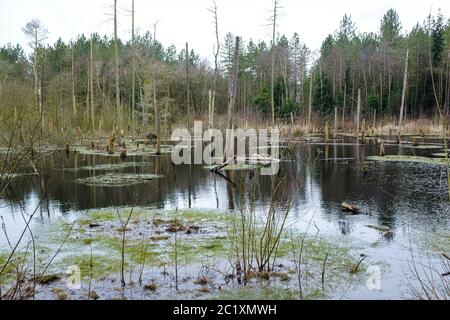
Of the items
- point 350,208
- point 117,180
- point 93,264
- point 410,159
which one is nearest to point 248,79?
point 410,159

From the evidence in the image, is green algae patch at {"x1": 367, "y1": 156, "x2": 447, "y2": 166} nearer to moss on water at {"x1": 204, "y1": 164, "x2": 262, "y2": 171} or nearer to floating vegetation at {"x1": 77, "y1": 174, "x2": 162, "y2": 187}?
moss on water at {"x1": 204, "y1": 164, "x2": 262, "y2": 171}

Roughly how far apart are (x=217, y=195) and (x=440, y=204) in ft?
18.6

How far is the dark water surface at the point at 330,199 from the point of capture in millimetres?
6770

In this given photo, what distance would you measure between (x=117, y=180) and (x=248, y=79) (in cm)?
4803

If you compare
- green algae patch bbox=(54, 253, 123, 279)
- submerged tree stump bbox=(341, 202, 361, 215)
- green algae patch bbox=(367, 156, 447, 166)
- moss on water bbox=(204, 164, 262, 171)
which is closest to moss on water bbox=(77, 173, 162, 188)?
moss on water bbox=(204, 164, 262, 171)

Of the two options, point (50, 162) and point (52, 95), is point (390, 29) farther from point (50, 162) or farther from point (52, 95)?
point (50, 162)

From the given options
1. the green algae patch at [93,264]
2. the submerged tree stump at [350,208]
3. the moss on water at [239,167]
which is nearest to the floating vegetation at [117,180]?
the moss on water at [239,167]

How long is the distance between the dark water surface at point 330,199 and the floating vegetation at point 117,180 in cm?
39

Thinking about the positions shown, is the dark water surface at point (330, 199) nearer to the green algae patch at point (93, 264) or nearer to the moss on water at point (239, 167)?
the moss on water at point (239, 167)

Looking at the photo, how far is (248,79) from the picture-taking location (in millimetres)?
59594

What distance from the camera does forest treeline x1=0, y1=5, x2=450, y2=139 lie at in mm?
35438

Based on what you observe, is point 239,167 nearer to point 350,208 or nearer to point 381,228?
point 350,208

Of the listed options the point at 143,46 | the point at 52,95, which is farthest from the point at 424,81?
the point at 52,95

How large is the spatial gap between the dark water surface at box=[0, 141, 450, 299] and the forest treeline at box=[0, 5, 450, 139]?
1490cm
